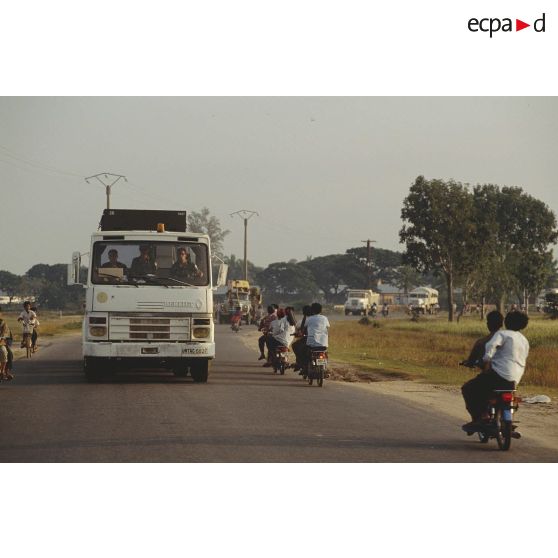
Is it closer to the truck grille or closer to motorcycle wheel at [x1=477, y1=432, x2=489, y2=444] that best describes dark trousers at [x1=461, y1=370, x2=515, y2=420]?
motorcycle wheel at [x1=477, y1=432, x2=489, y2=444]

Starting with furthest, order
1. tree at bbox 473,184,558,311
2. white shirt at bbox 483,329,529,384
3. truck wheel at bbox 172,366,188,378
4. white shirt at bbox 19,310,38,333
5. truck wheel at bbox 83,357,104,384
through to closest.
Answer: tree at bbox 473,184,558,311
white shirt at bbox 19,310,38,333
truck wheel at bbox 172,366,188,378
truck wheel at bbox 83,357,104,384
white shirt at bbox 483,329,529,384

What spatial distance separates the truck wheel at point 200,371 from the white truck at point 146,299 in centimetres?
23

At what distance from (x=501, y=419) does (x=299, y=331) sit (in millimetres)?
9916

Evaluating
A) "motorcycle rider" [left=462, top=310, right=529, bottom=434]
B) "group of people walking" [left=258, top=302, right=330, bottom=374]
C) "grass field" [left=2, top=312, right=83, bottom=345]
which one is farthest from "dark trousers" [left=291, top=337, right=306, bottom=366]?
"grass field" [left=2, top=312, right=83, bottom=345]

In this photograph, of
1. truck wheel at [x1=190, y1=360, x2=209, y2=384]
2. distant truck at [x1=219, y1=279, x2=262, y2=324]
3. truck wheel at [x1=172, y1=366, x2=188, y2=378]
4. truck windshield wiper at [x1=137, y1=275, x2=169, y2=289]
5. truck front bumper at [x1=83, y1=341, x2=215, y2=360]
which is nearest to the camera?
truck front bumper at [x1=83, y1=341, x2=215, y2=360]

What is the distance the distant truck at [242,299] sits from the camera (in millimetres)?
68562

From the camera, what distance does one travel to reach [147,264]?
19891 millimetres

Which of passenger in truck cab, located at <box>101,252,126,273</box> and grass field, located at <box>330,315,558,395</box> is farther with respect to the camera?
grass field, located at <box>330,315,558,395</box>

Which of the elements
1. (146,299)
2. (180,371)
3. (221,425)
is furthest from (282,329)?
(221,425)

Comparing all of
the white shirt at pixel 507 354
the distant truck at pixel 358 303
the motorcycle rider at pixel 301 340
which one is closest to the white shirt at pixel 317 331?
the motorcycle rider at pixel 301 340

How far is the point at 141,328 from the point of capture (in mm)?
19594

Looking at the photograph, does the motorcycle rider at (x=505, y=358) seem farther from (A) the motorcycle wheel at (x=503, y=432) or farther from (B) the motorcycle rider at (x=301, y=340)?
(B) the motorcycle rider at (x=301, y=340)

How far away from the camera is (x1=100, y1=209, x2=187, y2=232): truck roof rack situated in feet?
72.5

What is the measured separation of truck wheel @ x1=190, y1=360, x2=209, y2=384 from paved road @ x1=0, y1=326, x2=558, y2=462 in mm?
208
